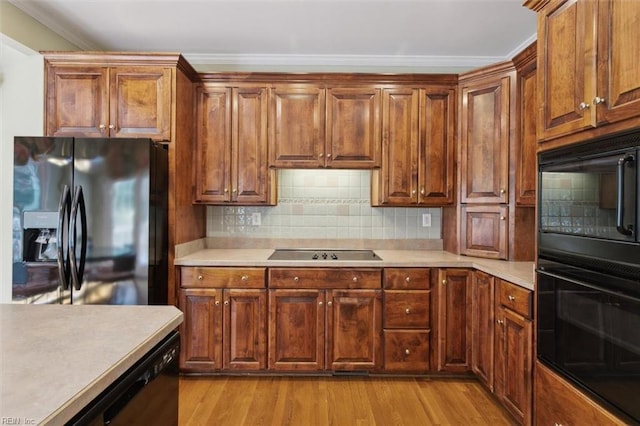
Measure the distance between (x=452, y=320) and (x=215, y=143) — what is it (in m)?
2.36

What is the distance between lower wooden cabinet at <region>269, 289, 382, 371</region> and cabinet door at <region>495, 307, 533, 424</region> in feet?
2.70

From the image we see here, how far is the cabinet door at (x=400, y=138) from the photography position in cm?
312

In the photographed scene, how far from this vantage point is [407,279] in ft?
9.20

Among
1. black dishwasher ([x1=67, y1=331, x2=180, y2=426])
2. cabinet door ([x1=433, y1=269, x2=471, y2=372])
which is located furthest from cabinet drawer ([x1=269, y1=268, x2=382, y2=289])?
black dishwasher ([x1=67, y1=331, x2=180, y2=426])

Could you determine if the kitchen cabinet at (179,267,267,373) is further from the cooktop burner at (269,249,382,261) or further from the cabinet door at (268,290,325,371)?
the cooktop burner at (269,249,382,261)

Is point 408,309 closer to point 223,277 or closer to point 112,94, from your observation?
point 223,277

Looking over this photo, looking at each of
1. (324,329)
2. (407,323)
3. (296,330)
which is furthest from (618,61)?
(296,330)

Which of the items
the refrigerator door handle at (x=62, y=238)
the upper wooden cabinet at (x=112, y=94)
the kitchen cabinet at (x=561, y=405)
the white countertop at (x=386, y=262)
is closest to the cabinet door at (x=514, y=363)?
the kitchen cabinet at (x=561, y=405)

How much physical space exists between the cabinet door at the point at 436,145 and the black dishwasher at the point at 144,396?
241 centimetres

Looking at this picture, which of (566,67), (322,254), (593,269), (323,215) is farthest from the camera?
(323,215)

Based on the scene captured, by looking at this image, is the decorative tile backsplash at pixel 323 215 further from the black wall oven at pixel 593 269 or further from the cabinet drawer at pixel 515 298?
the black wall oven at pixel 593 269

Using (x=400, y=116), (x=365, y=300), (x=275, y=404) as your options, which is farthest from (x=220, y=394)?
(x=400, y=116)

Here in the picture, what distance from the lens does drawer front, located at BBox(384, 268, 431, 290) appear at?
110 inches

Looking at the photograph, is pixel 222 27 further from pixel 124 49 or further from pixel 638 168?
pixel 638 168
